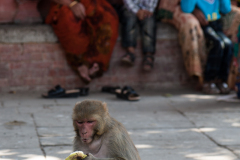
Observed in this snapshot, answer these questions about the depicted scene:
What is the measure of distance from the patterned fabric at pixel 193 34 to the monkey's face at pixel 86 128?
516 centimetres

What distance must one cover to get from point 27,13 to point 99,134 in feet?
18.8

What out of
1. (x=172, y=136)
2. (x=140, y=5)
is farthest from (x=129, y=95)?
(x=172, y=136)

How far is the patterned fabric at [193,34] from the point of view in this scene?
7.96m

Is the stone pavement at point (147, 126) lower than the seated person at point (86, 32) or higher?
lower

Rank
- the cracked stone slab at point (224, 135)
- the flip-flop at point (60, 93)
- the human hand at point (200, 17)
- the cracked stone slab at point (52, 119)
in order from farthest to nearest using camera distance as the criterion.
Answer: the human hand at point (200, 17) < the flip-flop at point (60, 93) < the cracked stone slab at point (52, 119) < the cracked stone slab at point (224, 135)

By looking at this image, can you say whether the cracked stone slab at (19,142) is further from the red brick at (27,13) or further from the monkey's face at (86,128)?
the red brick at (27,13)

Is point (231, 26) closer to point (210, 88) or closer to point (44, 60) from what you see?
point (210, 88)

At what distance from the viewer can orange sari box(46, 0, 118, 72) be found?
25.4ft

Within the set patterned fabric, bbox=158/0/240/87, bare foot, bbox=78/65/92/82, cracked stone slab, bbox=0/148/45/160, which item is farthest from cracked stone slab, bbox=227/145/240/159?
bare foot, bbox=78/65/92/82

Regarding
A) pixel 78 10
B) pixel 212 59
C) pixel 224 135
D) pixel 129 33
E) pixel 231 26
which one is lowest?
pixel 224 135

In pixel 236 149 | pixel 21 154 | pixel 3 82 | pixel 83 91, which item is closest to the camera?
pixel 21 154

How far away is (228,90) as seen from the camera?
26.2 ft

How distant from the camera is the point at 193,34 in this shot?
7.94 meters

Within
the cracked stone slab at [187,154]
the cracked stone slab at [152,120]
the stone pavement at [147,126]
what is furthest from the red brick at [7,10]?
the cracked stone slab at [187,154]
